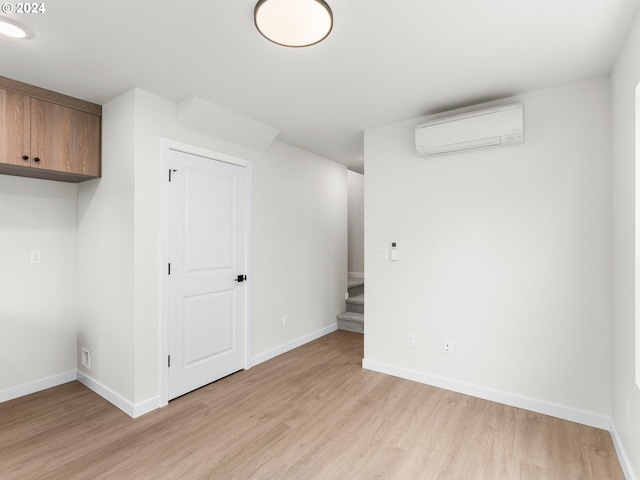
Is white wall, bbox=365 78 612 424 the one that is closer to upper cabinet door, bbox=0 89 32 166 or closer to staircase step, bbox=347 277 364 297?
staircase step, bbox=347 277 364 297

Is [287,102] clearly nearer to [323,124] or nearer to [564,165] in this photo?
[323,124]

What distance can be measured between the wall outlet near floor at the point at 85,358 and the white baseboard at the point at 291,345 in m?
1.42

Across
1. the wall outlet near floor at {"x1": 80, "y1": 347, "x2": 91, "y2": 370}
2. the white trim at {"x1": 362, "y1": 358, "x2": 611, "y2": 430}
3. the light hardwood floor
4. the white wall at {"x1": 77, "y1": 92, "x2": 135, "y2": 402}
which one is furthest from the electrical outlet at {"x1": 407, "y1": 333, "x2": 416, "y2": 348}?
the wall outlet near floor at {"x1": 80, "y1": 347, "x2": 91, "y2": 370}

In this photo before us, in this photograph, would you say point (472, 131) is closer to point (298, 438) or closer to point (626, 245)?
point (626, 245)

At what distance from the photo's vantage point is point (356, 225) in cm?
607

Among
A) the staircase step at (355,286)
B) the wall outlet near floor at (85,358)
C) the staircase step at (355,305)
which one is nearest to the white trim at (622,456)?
the staircase step at (355,305)

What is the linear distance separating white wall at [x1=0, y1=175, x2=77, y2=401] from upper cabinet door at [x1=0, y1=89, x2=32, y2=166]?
0.53 metres

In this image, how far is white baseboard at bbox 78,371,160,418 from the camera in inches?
96.5

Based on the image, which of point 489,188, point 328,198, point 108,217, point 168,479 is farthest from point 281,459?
point 328,198

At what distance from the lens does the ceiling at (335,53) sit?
165cm

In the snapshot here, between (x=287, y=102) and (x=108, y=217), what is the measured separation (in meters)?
1.71

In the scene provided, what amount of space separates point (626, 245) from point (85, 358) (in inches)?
160

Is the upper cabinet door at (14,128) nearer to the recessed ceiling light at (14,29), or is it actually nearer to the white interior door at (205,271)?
the recessed ceiling light at (14,29)

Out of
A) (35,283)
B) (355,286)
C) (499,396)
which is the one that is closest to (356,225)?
(355,286)
